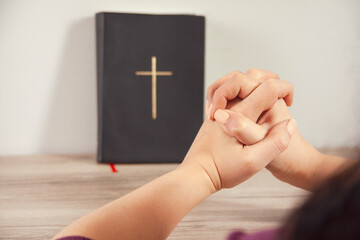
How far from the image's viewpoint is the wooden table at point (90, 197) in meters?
0.55

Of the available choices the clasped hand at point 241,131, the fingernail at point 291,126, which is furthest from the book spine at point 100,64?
the fingernail at point 291,126

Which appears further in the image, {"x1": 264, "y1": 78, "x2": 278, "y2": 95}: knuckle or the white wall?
the white wall

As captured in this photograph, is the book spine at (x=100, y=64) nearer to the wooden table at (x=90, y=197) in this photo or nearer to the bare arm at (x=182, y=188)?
the wooden table at (x=90, y=197)

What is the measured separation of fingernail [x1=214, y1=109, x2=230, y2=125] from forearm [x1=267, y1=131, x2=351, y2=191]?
11cm

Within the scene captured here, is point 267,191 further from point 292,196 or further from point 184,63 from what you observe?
point 184,63

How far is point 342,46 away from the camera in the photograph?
1.02m

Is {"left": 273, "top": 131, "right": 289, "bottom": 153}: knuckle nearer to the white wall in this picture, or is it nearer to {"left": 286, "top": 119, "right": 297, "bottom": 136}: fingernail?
{"left": 286, "top": 119, "right": 297, "bottom": 136}: fingernail

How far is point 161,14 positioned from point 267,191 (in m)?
0.45

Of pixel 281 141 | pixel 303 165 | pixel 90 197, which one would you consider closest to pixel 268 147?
pixel 281 141

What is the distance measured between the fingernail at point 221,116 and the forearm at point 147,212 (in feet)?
0.27

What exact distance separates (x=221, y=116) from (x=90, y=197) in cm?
29

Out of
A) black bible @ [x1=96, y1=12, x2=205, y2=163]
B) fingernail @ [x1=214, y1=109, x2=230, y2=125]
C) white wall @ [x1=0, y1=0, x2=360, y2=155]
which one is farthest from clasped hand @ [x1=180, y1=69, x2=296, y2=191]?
white wall @ [x1=0, y1=0, x2=360, y2=155]

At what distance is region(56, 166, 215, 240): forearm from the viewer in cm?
35

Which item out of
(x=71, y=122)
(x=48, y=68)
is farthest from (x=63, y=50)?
(x=71, y=122)
